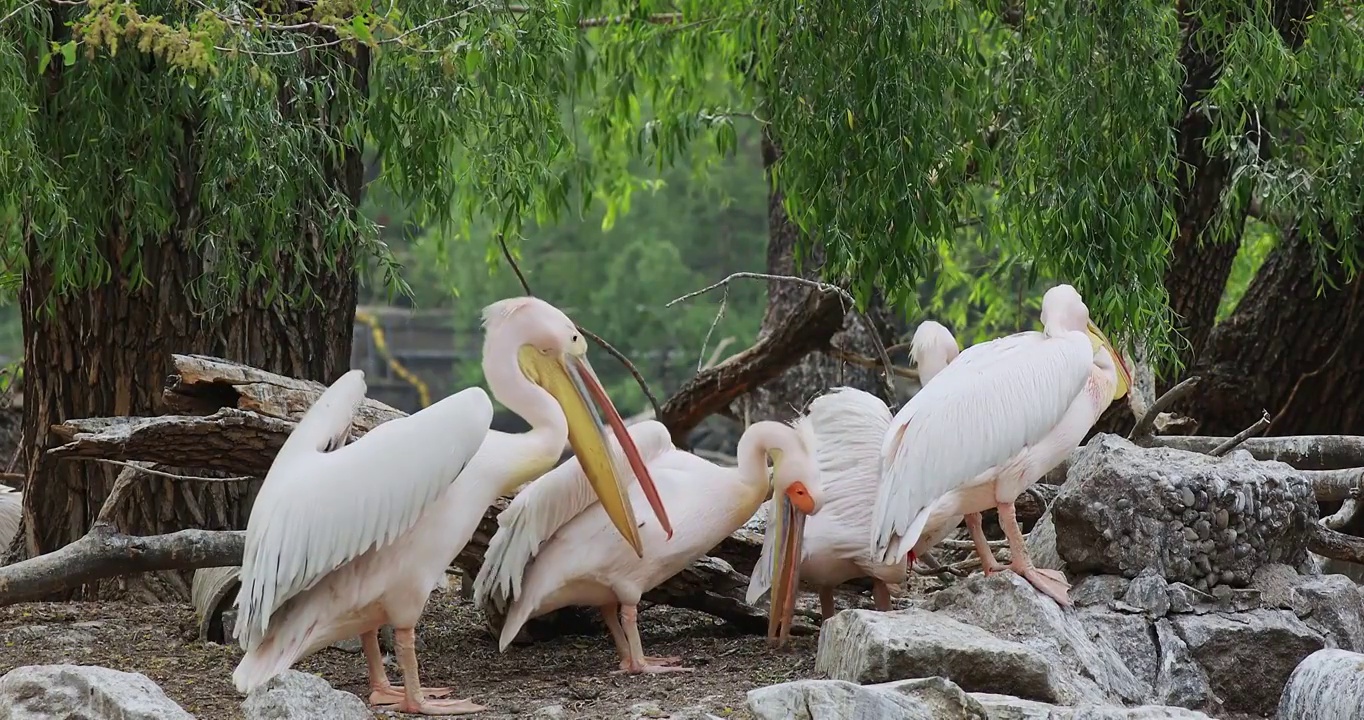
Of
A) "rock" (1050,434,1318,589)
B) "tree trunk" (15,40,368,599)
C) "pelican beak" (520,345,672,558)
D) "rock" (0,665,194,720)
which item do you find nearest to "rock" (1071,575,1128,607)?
"rock" (1050,434,1318,589)

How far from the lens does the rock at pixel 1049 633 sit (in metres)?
3.75

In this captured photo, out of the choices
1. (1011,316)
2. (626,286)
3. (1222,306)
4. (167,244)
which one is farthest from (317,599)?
(626,286)

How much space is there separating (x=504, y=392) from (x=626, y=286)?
55.4ft

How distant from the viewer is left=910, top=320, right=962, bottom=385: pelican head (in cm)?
516

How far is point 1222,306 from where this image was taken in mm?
9773

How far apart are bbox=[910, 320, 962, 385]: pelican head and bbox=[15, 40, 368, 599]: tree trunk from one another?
1907mm

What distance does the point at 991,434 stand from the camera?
421 cm

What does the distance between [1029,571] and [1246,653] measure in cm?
60

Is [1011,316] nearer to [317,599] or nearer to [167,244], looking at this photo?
[167,244]

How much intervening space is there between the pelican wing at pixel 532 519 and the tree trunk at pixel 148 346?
4.13 feet

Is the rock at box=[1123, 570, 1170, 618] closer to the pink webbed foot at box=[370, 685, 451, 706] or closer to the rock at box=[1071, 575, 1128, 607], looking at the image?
the rock at box=[1071, 575, 1128, 607]

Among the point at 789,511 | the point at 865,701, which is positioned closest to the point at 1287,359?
the point at 789,511

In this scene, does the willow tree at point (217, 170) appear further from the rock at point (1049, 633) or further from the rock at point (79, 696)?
the rock at point (1049, 633)

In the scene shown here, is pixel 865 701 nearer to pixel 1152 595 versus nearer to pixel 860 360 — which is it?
pixel 1152 595
